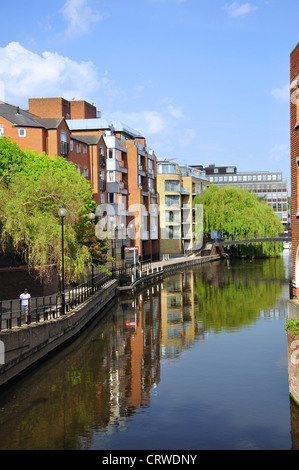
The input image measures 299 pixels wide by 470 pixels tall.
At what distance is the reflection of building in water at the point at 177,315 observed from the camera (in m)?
→ 30.8

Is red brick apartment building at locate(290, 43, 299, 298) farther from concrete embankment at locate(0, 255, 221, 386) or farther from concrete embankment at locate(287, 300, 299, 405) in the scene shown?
concrete embankment at locate(0, 255, 221, 386)

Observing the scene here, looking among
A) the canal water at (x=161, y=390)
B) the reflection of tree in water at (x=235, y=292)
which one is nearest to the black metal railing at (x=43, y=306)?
the canal water at (x=161, y=390)

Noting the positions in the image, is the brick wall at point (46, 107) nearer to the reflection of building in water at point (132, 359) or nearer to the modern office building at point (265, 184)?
the reflection of building in water at point (132, 359)

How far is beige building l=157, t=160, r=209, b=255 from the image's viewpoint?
316 feet

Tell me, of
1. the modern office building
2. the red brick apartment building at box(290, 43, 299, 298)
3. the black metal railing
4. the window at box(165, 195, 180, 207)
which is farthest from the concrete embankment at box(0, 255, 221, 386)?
the modern office building

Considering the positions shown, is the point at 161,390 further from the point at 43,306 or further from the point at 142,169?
the point at 142,169

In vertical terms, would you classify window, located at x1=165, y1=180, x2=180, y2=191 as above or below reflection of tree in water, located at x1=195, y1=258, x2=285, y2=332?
above

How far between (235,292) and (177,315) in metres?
13.7

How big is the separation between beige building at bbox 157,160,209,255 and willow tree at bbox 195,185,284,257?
15.0 ft

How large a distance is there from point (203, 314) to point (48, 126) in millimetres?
24917

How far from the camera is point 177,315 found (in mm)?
40875

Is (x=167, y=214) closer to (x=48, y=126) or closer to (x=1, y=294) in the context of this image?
(x=48, y=126)

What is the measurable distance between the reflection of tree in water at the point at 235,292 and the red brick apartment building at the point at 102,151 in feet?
39.9

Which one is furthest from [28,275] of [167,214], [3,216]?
[167,214]
